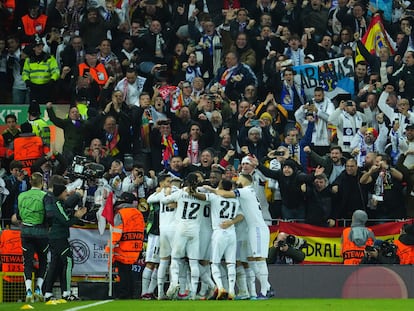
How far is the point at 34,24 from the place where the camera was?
29.6 meters

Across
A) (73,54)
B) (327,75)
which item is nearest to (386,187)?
(327,75)

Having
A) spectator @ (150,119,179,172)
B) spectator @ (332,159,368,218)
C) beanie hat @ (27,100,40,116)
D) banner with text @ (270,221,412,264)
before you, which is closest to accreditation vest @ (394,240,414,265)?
banner with text @ (270,221,412,264)

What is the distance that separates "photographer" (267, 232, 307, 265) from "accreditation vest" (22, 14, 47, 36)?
927 cm

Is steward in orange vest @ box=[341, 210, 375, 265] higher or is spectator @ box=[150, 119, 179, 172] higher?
spectator @ box=[150, 119, 179, 172]

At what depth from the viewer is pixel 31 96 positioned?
93.1 feet

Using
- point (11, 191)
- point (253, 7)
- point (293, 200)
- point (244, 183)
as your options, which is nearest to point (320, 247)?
point (293, 200)

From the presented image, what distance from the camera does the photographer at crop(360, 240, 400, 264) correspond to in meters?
22.6

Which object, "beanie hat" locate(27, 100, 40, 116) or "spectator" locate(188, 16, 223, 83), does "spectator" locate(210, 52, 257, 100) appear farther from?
"beanie hat" locate(27, 100, 40, 116)

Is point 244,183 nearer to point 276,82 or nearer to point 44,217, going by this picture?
point 44,217

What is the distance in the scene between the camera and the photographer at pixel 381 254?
890 inches

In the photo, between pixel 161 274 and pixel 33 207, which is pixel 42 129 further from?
pixel 33 207

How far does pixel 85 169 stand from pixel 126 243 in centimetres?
210

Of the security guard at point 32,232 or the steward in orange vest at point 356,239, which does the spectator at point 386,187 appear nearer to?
the steward in orange vest at point 356,239

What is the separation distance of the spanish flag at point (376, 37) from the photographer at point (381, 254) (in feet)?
22.2
